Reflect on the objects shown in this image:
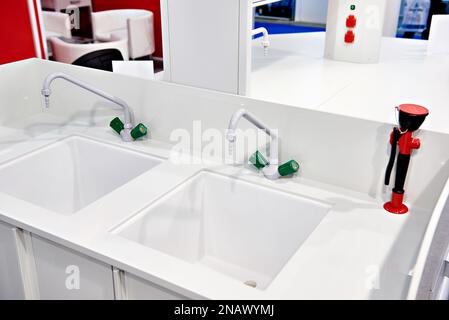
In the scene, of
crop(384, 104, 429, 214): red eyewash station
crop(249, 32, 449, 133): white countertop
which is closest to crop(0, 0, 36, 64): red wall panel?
crop(249, 32, 449, 133): white countertop

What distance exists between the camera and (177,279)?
1.04 m

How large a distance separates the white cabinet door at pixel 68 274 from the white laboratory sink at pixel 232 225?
0.17m

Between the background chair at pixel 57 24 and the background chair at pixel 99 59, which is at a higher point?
the background chair at pixel 99 59

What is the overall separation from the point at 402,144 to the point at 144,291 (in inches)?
28.6

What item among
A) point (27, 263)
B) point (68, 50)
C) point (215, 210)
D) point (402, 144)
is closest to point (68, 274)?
point (27, 263)

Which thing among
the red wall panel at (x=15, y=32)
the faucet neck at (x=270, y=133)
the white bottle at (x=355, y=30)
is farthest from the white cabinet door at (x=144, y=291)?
the white bottle at (x=355, y=30)

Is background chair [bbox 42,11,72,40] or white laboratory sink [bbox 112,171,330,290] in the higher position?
background chair [bbox 42,11,72,40]

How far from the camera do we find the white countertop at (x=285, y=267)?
103cm

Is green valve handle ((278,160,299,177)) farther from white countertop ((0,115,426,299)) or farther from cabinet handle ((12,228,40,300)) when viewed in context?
cabinet handle ((12,228,40,300))

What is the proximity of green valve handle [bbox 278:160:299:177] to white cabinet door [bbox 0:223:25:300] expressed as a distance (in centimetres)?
75

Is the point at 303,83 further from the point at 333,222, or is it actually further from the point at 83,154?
the point at 83,154

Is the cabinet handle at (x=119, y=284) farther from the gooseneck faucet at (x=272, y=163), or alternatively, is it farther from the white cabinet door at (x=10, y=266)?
the gooseneck faucet at (x=272, y=163)

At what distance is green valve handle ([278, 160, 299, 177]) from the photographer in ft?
4.68
